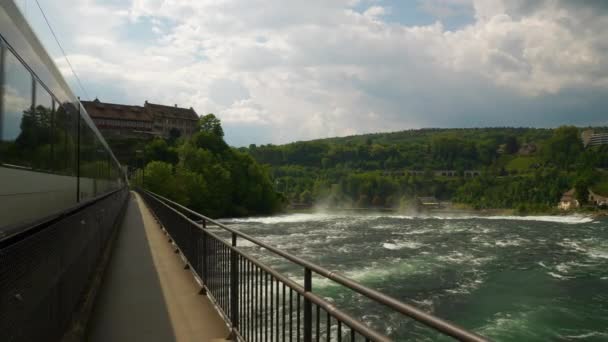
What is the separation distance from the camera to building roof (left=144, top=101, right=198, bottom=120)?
12642 centimetres

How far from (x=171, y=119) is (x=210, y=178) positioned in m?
52.8

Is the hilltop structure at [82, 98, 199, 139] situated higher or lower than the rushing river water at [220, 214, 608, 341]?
higher

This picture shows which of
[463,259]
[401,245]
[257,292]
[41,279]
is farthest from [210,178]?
[41,279]

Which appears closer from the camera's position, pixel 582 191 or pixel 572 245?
pixel 572 245

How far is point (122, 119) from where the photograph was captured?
387ft

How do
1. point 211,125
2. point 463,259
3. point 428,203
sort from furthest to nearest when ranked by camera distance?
point 428,203 → point 211,125 → point 463,259

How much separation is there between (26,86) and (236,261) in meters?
3.30

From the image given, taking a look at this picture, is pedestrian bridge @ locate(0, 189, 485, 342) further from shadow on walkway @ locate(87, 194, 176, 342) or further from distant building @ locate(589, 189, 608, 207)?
distant building @ locate(589, 189, 608, 207)

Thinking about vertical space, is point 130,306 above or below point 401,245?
above

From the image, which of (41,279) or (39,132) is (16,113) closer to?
(39,132)

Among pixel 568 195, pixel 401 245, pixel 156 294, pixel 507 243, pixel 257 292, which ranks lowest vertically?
pixel 507 243

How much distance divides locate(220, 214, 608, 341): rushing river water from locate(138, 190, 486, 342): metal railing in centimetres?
1092

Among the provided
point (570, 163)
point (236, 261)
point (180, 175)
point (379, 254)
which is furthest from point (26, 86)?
point (570, 163)

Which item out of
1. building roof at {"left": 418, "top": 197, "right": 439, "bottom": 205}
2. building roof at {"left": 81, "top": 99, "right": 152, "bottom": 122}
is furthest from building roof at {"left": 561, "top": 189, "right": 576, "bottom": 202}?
building roof at {"left": 81, "top": 99, "right": 152, "bottom": 122}
